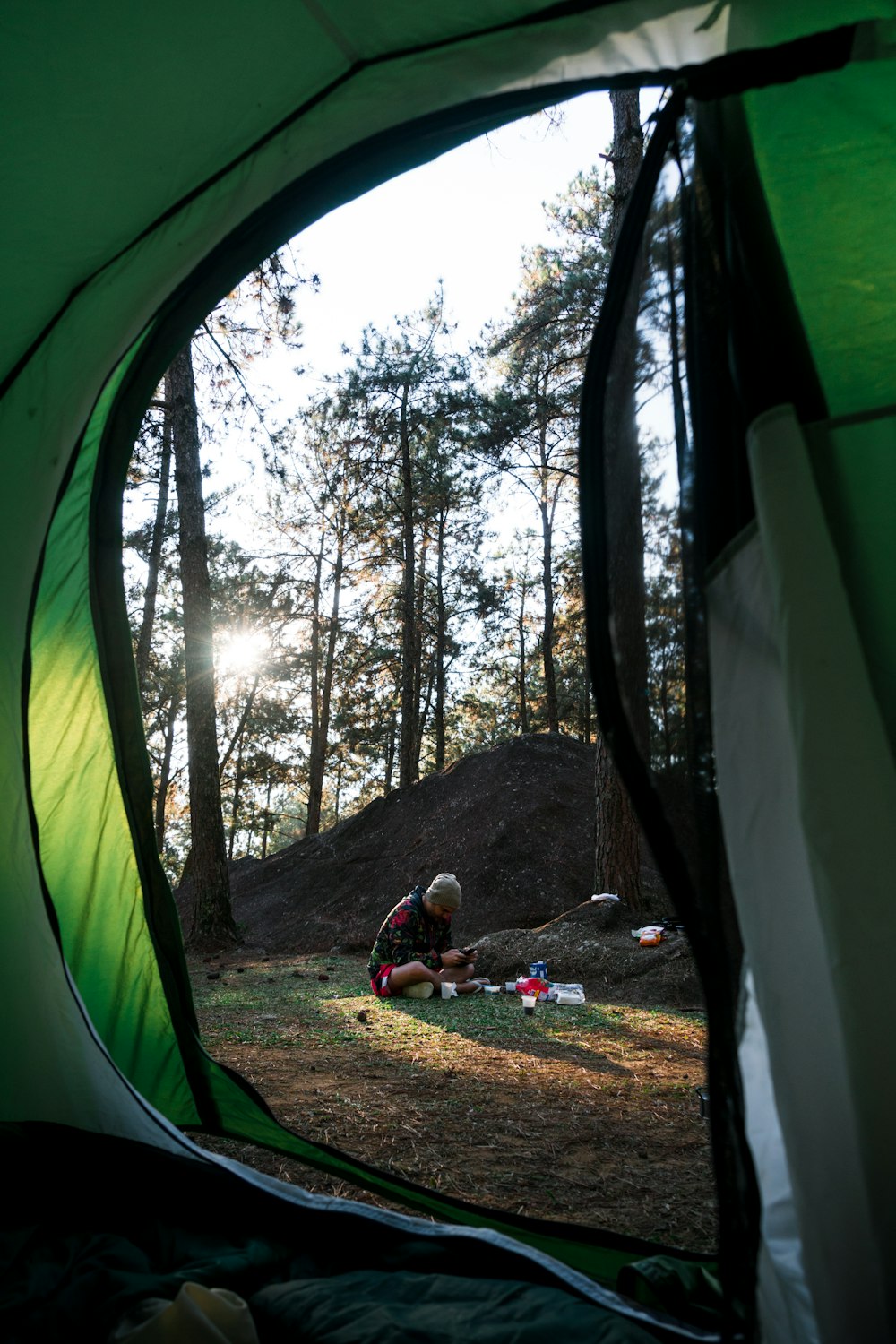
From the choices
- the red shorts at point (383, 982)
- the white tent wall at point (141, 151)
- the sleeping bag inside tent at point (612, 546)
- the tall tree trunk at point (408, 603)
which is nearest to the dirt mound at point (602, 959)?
the red shorts at point (383, 982)

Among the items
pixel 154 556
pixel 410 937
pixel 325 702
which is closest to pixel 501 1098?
pixel 410 937

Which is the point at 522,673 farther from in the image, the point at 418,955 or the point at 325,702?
the point at 418,955

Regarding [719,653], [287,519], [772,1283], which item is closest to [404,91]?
[719,653]

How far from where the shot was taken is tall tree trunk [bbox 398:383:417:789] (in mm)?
15633

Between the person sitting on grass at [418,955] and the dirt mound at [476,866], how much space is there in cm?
93

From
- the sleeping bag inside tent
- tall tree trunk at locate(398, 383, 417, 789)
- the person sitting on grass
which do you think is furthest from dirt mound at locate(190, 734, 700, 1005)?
the sleeping bag inside tent

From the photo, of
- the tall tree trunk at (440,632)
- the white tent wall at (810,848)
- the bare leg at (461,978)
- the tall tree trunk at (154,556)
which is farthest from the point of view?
the tall tree trunk at (440,632)

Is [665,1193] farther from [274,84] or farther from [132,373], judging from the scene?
[274,84]

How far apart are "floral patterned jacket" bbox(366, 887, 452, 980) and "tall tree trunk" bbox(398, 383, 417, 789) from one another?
896 cm

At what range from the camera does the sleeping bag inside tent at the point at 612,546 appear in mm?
1292

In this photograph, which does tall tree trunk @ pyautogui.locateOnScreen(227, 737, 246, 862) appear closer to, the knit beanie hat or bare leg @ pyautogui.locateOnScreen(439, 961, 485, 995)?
bare leg @ pyautogui.locateOnScreen(439, 961, 485, 995)

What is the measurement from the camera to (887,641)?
1.47 metres

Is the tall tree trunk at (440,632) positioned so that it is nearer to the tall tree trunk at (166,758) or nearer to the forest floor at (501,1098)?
the tall tree trunk at (166,758)

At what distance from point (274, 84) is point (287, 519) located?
17.5 m
